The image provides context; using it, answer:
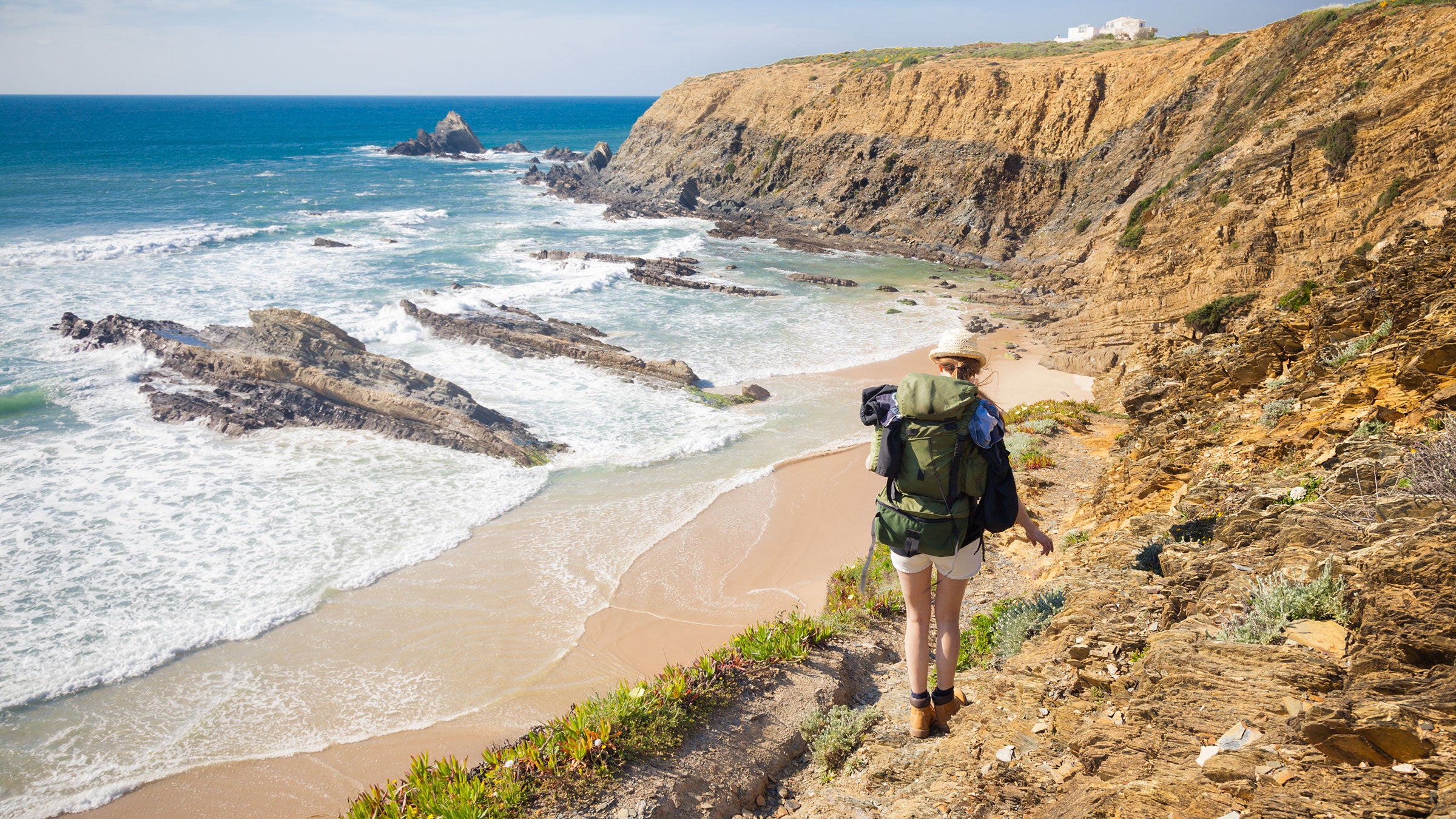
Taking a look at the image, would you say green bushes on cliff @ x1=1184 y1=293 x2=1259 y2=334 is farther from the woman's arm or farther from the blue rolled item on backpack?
the blue rolled item on backpack

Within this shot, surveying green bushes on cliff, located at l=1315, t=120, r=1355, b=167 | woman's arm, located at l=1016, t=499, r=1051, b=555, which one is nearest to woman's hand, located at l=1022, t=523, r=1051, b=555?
woman's arm, located at l=1016, t=499, r=1051, b=555

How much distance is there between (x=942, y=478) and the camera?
11.7ft

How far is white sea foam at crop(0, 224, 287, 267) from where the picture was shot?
29938mm

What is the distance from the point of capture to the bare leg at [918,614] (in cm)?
385

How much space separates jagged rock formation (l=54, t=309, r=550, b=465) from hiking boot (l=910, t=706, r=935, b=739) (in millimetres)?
11145

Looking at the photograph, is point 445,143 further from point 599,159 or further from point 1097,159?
point 1097,159

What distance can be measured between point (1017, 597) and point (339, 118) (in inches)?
6781

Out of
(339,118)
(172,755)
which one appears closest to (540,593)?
(172,755)

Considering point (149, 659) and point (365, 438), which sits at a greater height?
point (365, 438)

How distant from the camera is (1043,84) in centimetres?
3741

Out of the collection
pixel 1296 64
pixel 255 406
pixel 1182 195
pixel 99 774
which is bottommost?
pixel 99 774

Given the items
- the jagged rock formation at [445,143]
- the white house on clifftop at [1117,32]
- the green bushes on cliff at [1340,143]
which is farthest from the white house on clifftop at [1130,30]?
the jagged rock formation at [445,143]

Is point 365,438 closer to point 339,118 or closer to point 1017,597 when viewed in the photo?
point 1017,597

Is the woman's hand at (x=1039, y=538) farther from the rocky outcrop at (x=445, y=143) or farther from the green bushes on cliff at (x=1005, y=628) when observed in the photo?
the rocky outcrop at (x=445, y=143)
